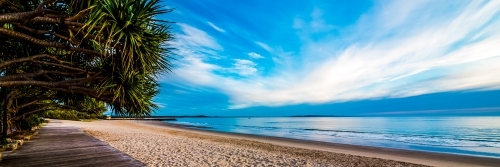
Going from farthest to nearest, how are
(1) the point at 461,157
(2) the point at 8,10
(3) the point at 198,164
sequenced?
(1) the point at 461,157 < (3) the point at 198,164 < (2) the point at 8,10

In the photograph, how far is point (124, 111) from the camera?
6332 mm

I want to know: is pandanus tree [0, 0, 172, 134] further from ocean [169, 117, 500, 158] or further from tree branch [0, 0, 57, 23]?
ocean [169, 117, 500, 158]

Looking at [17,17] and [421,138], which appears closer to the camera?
[17,17]

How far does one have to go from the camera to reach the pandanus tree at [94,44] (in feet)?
13.8

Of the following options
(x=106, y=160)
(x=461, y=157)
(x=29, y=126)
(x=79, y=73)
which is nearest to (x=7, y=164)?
(x=106, y=160)

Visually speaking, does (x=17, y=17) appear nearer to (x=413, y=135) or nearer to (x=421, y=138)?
(x=421, y=138)

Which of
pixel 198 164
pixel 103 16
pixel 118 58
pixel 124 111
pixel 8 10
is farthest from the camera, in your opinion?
pixel 198 164

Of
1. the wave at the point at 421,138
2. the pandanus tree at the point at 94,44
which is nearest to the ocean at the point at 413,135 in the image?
the wave at the point at 421,138

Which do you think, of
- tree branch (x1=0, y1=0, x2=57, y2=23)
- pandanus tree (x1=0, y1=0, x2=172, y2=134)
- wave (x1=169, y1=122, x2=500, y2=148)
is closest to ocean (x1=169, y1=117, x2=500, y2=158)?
wave (x1=169, y1=122, x2=500, y2=148)

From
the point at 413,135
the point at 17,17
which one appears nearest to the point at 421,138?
the point at 413,135

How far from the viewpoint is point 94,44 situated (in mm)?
5082

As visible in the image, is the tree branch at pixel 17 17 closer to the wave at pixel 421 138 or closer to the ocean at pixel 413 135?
the ocean at pixel 413 135

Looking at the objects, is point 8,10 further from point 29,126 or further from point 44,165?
point 29,126

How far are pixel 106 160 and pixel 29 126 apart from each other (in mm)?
11375
